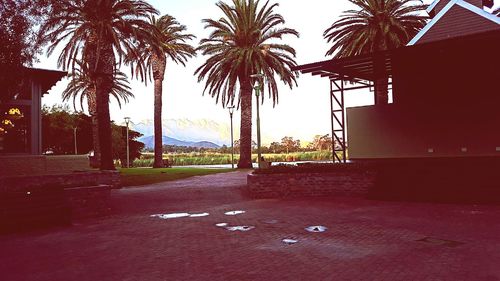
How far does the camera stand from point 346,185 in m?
14.4

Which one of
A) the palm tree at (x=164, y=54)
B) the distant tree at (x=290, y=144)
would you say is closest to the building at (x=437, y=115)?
the palm tree at (x=164, y=54)

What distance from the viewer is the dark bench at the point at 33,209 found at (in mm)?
9383

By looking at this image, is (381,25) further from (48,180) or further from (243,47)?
(48,180)

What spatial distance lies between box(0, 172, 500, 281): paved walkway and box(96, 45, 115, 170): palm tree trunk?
10500 mm

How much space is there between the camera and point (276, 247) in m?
7.23

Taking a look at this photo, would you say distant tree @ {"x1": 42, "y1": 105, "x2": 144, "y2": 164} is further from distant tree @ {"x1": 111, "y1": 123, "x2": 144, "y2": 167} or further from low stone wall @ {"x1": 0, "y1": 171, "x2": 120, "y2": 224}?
low stone wall @ {"x1": 0, "y1": 171, "x2": 120, "y2": 224}

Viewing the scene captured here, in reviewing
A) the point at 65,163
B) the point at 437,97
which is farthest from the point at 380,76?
the point at 65,163

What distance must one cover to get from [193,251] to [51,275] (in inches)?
86.8

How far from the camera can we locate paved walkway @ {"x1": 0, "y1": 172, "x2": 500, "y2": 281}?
18.9 ft

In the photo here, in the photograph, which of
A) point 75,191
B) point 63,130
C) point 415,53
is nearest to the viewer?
point 75,191

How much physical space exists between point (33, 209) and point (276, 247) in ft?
20.0

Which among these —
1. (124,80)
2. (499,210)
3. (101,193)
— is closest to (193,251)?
(101,193)

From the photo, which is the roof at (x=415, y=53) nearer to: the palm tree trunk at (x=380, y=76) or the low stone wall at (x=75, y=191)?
the palm tree trunk at (x=380, y=76)

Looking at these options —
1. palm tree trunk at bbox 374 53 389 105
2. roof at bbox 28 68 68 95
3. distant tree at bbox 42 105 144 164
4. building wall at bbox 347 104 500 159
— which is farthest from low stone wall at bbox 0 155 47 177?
distant tree at bbox 42 105 144 164
